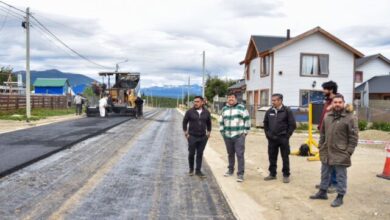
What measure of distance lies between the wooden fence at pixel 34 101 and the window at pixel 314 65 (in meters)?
19.5

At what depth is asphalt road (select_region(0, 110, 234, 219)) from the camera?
21.8 ft

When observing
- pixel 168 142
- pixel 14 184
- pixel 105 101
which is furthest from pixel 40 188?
pixel 105 101

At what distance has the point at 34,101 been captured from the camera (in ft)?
126

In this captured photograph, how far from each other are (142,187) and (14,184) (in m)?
2.24

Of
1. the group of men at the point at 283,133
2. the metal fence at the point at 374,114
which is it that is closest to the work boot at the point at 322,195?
the group of men at the point at 283,133

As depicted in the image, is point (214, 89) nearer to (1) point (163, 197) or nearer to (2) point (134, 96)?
(2) point (134, 96)

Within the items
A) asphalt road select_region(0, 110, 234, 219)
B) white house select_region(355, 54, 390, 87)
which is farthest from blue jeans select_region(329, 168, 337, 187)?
white house select_region(355, 54, 390, 87)

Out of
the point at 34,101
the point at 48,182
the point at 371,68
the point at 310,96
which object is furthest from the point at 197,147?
the point at 371,68

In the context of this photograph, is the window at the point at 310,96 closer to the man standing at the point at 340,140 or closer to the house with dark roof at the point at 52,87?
the man standing at the point at 340,140

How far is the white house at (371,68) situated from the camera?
4262cm

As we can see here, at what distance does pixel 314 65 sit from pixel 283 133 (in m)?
22.6

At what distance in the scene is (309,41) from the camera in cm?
3044

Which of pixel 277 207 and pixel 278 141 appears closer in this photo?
pixel 277 207

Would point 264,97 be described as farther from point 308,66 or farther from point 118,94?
point 118,94
